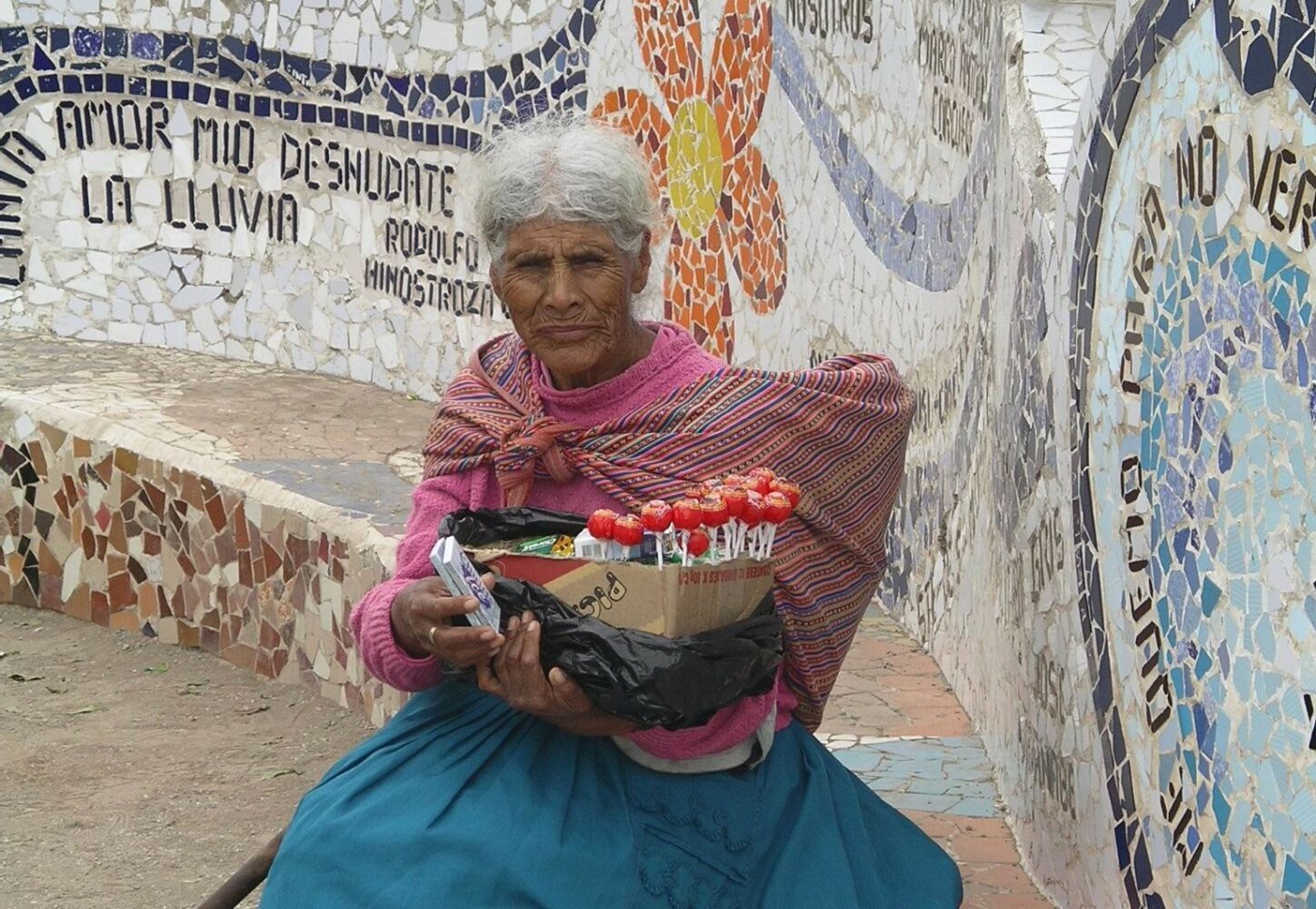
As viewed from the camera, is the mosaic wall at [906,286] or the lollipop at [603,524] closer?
the mosaic wall at [906,286]

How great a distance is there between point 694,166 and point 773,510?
3.95m

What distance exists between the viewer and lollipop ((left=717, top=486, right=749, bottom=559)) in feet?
8.87

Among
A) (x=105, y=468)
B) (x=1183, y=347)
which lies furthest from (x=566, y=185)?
(x=105, y=468)

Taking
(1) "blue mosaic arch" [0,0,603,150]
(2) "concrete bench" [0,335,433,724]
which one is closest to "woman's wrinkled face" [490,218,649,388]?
(2) "concrete bench" [0,335,433,724]

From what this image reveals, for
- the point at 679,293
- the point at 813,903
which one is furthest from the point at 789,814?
the point at 679,293

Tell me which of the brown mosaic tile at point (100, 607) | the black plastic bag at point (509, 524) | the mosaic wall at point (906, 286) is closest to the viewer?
the mosaic wall at point (906, 286)

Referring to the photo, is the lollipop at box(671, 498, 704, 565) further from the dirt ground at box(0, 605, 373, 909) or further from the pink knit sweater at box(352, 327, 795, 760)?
the dirt ground at box(0, 605, 373, 909)

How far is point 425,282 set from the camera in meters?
7.54

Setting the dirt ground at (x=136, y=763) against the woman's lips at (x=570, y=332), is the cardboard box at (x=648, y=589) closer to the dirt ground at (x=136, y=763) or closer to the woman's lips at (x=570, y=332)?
the woman's lips at (x=570, y=332)

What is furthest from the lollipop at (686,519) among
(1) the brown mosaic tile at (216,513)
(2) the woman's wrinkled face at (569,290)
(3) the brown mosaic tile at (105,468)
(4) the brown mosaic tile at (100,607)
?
(4) the brown mosaic tile at (100,607)

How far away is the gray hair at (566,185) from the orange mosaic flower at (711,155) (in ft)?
9.08

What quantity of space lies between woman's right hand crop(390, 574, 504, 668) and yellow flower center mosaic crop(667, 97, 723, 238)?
362cm

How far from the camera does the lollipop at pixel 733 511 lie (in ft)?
8.87

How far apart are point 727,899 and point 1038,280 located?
135 centimetres
